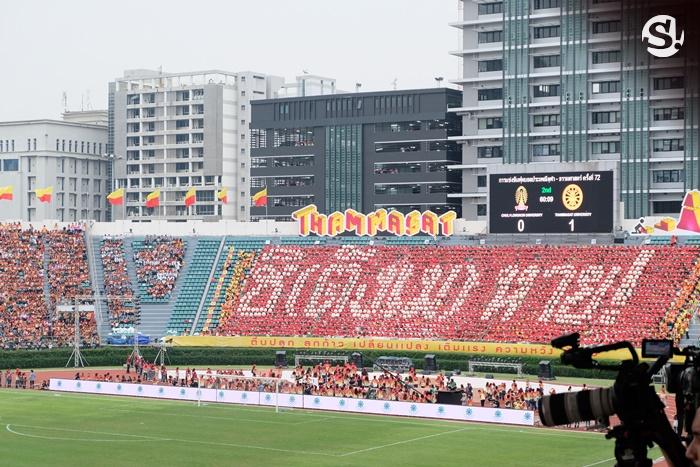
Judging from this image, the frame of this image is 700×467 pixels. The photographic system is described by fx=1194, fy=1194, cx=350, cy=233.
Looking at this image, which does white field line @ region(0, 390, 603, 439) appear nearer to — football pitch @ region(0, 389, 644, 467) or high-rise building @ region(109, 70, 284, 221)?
football pitch @ region(0, 389, 644, 467)

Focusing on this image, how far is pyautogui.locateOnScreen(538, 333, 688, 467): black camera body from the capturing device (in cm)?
852

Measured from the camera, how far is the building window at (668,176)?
404 feet

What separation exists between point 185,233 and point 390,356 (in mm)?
34419

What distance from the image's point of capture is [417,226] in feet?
351

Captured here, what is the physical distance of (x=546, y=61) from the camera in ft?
430

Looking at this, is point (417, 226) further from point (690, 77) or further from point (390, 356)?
point (690, 77)

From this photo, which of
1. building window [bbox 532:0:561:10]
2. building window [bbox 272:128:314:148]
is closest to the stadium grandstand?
building window [bbox 532:0:561:10]

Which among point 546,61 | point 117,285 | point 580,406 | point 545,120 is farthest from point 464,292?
point 580,406

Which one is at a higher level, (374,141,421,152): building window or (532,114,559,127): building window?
(532,114,559,127): building window

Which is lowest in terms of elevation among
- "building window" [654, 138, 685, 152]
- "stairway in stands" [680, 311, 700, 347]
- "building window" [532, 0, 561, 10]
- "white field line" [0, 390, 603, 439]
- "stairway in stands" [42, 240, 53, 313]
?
"white field line" [0, 390, 603, 439]

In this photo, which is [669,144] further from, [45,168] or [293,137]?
[45,168]

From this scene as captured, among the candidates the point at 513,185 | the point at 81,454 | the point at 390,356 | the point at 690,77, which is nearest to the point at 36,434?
the point at 81,454

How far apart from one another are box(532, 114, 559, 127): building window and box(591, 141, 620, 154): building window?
499 centimetres

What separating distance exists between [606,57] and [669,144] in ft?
37.7
